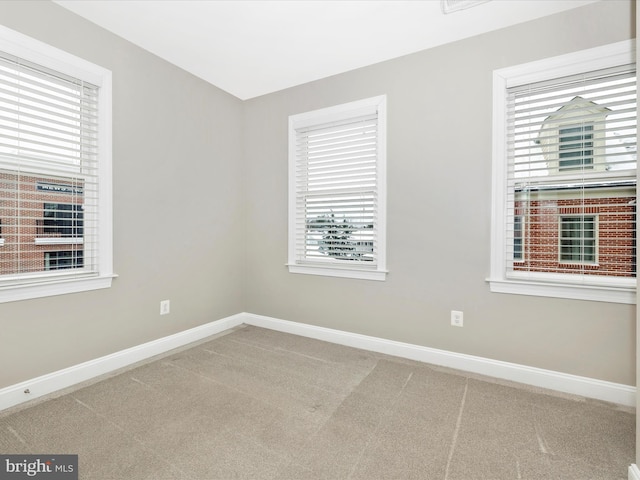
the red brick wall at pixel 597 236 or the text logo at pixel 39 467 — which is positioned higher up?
the red brick wall at pixel 597 236

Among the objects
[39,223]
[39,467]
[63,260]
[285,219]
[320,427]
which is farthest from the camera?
[285,219]

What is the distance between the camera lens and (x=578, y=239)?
218 cm

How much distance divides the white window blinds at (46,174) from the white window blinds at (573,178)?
3086 millimetres

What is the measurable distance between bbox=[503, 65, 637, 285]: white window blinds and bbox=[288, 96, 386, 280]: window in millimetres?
1028

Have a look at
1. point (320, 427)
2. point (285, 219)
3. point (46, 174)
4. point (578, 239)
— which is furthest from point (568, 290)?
point (46, 174)

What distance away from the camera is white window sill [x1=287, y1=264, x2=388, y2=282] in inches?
113

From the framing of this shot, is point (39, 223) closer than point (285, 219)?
Yes

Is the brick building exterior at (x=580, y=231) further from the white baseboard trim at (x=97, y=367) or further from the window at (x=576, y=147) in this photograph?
the white baseboard trim at (x=97, y=367)

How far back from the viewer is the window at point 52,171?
197cm

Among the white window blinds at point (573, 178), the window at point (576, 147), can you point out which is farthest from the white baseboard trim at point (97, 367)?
the window at point (576, 147)

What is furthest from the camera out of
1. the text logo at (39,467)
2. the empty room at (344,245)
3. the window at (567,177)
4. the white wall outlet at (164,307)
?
the white wall outlet at (164,307)

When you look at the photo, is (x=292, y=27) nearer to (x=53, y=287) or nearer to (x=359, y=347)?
(x=53, y=287)

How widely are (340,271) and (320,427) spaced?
1493 millimetres

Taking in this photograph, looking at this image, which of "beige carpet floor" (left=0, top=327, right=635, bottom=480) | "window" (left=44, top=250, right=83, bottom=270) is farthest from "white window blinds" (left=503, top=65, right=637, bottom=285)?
"window" (left=44, top=250, right=83, bottom=270)
